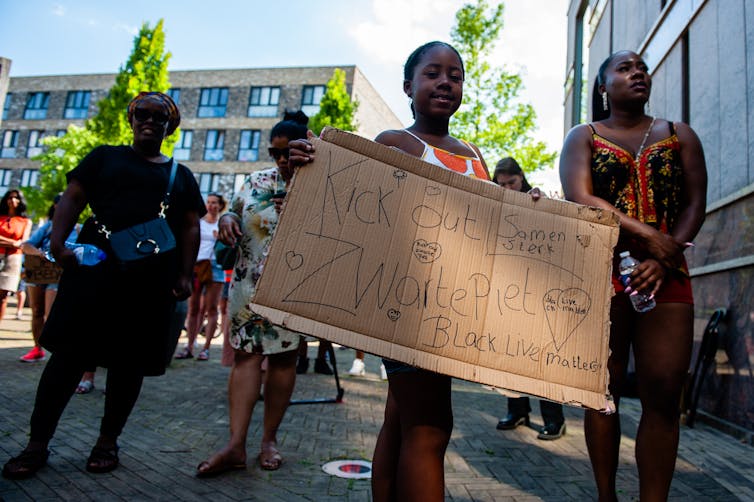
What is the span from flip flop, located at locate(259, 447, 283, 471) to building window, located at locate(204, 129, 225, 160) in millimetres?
37703

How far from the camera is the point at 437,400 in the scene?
175 centimetres

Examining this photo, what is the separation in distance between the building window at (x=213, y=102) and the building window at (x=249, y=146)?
2470mm

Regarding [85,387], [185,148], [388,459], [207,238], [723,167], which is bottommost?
[85,387]

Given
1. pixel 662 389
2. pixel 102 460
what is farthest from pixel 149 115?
pixel 662 389

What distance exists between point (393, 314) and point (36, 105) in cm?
5205

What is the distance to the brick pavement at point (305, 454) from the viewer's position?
8.79 feet

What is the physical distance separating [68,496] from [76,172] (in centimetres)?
163

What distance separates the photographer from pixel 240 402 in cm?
299

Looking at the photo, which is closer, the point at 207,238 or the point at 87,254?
the point at 87,254

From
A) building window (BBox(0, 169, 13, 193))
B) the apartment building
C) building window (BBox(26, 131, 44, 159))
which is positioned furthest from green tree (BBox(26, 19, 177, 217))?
building window (BBox(0, 169, 13, 193))

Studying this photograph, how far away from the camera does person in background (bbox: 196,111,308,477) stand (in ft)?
9.83

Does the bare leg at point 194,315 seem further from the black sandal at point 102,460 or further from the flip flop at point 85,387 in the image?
the black sandal at point 102,460

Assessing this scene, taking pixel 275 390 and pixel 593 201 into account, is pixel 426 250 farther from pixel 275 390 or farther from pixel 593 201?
pixel 275 390

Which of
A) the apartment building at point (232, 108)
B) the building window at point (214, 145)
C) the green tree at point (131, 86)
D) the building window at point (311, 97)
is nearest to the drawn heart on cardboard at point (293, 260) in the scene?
the green tree at point (131, 86)
